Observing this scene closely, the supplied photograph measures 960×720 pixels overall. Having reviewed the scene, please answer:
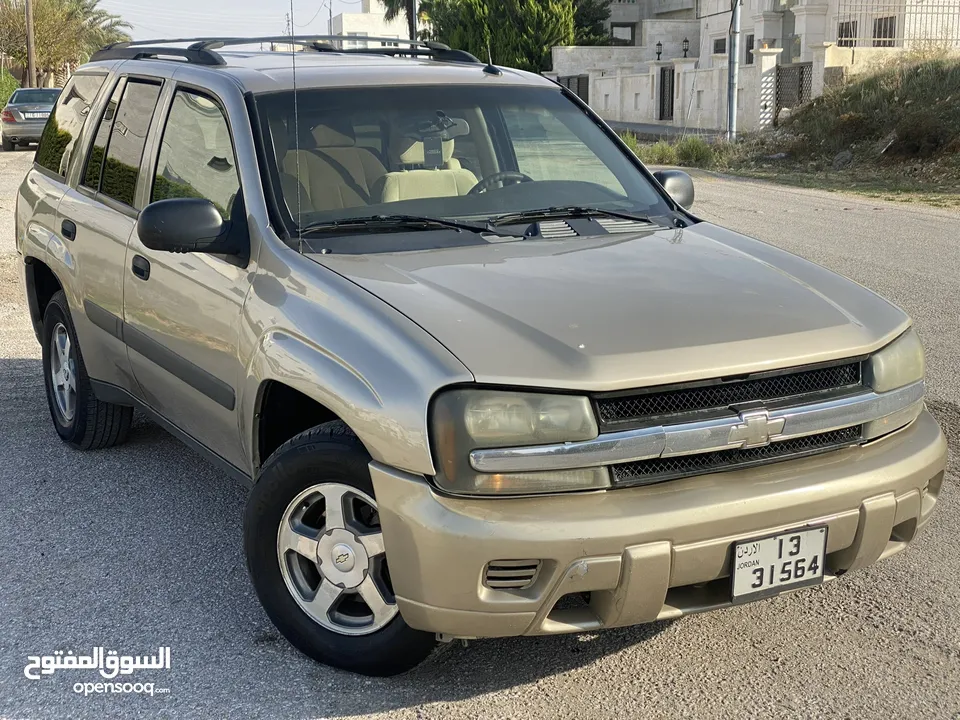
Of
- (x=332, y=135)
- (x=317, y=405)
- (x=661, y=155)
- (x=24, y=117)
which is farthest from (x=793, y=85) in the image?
(x=317, y=405)

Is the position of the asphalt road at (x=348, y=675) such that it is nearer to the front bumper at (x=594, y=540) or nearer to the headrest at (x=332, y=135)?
the front bumper at (x=594, y=540)

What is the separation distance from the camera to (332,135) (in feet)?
13.4

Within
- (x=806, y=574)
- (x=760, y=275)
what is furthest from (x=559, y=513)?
(x=760, y=275)

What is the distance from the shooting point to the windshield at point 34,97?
27931 mm

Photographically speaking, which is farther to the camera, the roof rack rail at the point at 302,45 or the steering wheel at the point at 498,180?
the roof rack rail at the point at 302,45

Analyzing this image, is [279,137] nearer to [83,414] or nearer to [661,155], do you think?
[83,414]

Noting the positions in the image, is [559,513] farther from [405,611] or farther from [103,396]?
[103,396]

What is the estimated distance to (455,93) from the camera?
14.6 feet

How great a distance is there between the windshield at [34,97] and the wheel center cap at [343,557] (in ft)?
89.7

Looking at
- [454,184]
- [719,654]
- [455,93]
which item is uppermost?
[455,93]

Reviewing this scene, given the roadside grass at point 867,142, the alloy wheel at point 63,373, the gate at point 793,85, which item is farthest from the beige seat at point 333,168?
the gate at point 793,85

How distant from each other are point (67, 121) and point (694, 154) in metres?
20.9

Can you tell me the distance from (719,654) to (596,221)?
5.20ft

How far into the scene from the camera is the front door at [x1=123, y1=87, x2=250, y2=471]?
3.77 m
